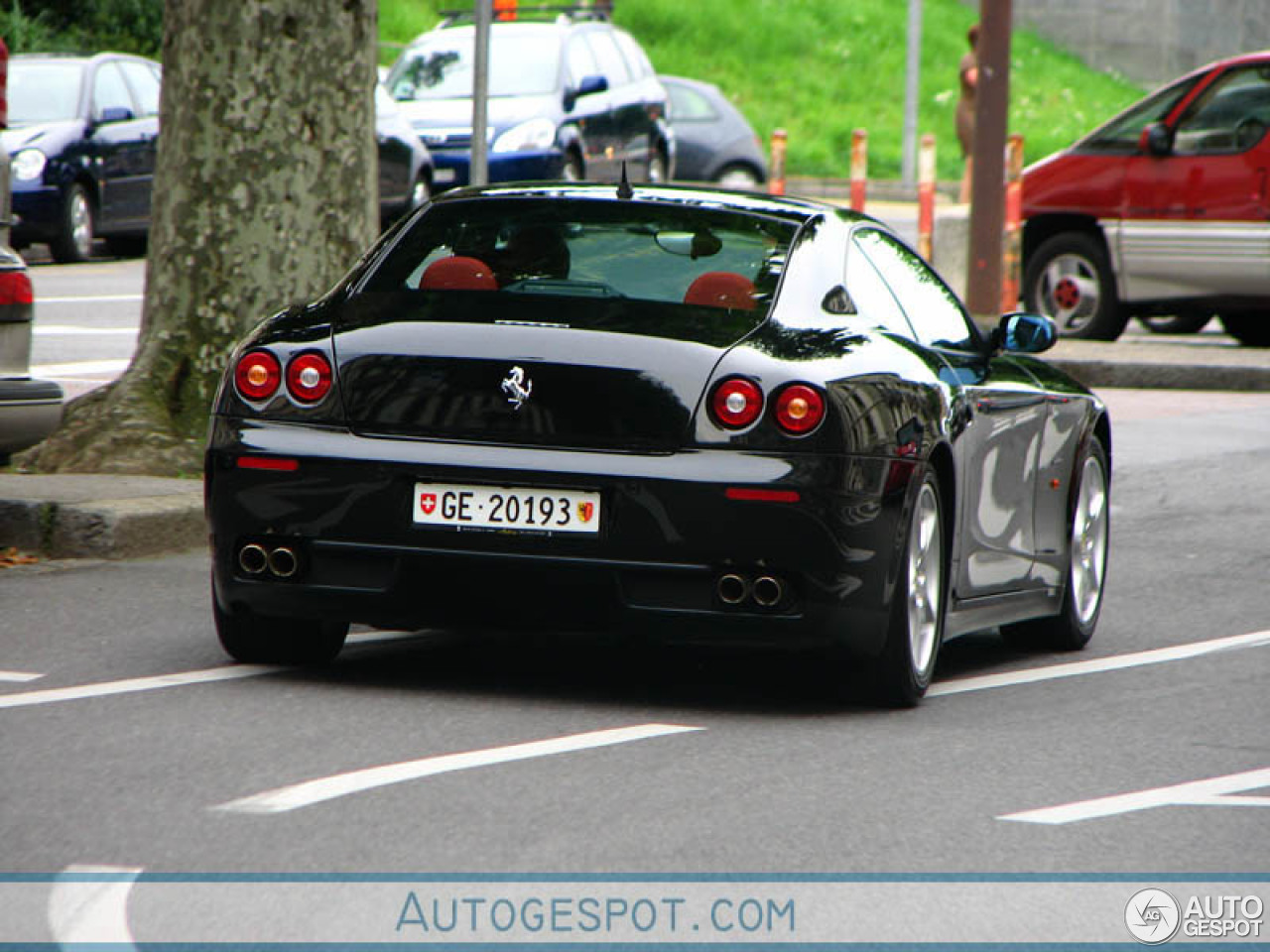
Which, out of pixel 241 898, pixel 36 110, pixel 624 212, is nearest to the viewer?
pixel 241 898

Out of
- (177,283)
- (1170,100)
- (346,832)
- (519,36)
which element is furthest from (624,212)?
(519,36)

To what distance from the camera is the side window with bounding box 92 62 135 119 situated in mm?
23625

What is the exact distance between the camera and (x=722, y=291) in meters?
6.75

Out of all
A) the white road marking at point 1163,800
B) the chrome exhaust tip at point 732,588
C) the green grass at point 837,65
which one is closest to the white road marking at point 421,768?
the chrome exhaust tip at point 732,588

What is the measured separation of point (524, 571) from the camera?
638 cm

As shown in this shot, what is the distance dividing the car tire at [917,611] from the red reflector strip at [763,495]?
0.41 metres

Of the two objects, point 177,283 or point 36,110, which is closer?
point 177,283

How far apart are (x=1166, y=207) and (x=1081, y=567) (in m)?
10.3

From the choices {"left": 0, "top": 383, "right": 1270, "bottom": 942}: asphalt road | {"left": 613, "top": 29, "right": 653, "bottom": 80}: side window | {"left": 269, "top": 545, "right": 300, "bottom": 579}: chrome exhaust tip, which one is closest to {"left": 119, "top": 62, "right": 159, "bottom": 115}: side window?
{"left": 613, "top": 29, "right": 653, "bottom": 80}: side window

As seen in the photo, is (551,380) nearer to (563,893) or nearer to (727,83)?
(563,893)

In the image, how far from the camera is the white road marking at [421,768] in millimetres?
5277

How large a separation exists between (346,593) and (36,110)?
1791 cm

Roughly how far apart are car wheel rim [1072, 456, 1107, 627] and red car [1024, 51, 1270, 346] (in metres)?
9.69

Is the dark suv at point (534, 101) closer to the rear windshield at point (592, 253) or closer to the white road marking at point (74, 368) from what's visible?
→ the white road marking at point (74, 368)
